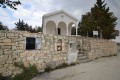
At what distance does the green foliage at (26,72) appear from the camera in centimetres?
776

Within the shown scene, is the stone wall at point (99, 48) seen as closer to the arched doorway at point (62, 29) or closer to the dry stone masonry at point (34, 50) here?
the dry stone masonry at point (34, 50)

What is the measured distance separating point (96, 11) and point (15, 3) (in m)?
15.9

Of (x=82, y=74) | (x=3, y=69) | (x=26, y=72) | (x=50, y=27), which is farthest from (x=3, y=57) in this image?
(x=50, y=27)

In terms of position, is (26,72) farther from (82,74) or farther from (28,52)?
(82,74)

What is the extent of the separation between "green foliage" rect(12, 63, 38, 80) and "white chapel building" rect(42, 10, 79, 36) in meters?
13.0

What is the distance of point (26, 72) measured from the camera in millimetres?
8383

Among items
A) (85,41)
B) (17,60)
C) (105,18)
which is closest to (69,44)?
(85,41)

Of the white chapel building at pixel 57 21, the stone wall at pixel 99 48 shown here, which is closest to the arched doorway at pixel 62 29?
the white chapel building at pixel 57 21

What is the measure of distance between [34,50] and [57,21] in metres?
12.9

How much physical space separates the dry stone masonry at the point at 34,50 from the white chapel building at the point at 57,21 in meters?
9.13

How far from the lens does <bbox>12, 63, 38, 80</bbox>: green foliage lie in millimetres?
7763

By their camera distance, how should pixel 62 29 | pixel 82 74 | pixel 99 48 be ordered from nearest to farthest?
pixel 82 74, pixel 99 48, pixel 62 29

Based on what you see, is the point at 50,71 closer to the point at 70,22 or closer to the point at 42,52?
the point at 42,52

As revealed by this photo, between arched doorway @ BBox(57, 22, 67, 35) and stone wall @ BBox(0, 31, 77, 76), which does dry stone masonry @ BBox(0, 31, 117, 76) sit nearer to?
stone wall @ BBox(0, 31, 77, 76)
